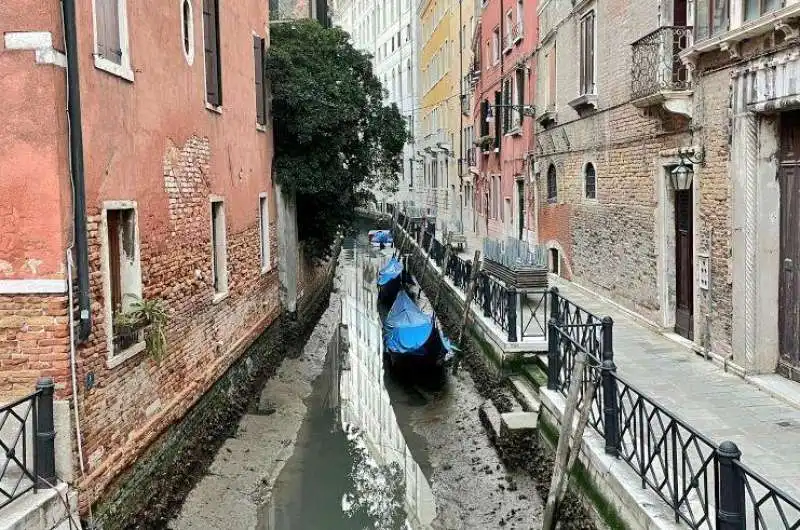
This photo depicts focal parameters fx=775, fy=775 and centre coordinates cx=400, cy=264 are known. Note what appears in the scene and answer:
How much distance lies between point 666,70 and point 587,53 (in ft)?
12.4

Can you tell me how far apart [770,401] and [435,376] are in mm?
6296


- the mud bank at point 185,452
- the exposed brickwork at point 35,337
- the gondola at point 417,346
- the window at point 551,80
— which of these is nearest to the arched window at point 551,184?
the window at point 551,80

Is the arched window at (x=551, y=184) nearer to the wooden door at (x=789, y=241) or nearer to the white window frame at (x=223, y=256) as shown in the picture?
the white window frame at (x=223, y=256)

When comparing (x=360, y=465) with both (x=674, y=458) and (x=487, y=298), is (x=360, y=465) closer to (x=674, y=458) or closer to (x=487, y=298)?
(x=487, y=298)

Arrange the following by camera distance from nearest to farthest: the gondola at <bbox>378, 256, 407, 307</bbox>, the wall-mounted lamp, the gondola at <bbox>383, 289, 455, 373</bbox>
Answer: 1. the wall-mounted lamp
2. the gondola at <bbox>383, 289, 455, 373</bbox>
3. the gondola at <bbox>378, 256, 407, 307</bbox>

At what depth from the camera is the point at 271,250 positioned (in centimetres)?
1362

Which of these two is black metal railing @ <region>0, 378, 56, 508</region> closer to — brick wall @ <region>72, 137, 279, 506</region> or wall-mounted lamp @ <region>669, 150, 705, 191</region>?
brick wall @ <region>72, 137, 279, 506</region>

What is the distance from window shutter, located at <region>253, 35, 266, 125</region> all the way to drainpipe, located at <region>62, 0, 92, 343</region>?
722 cm

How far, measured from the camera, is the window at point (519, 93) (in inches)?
699

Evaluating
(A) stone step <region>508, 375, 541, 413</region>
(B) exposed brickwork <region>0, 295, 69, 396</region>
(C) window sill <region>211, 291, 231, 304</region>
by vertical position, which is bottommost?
(A) stone step <region>508, 375, 541, 413</region>

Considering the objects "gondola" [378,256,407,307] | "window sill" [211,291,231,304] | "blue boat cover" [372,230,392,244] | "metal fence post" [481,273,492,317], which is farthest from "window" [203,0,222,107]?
"blue boat cover" [372,230,392,244]

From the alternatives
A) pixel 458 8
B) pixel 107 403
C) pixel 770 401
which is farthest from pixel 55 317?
pixel 458 8

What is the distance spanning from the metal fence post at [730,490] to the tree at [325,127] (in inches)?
438

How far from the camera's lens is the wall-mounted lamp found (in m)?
8.47
